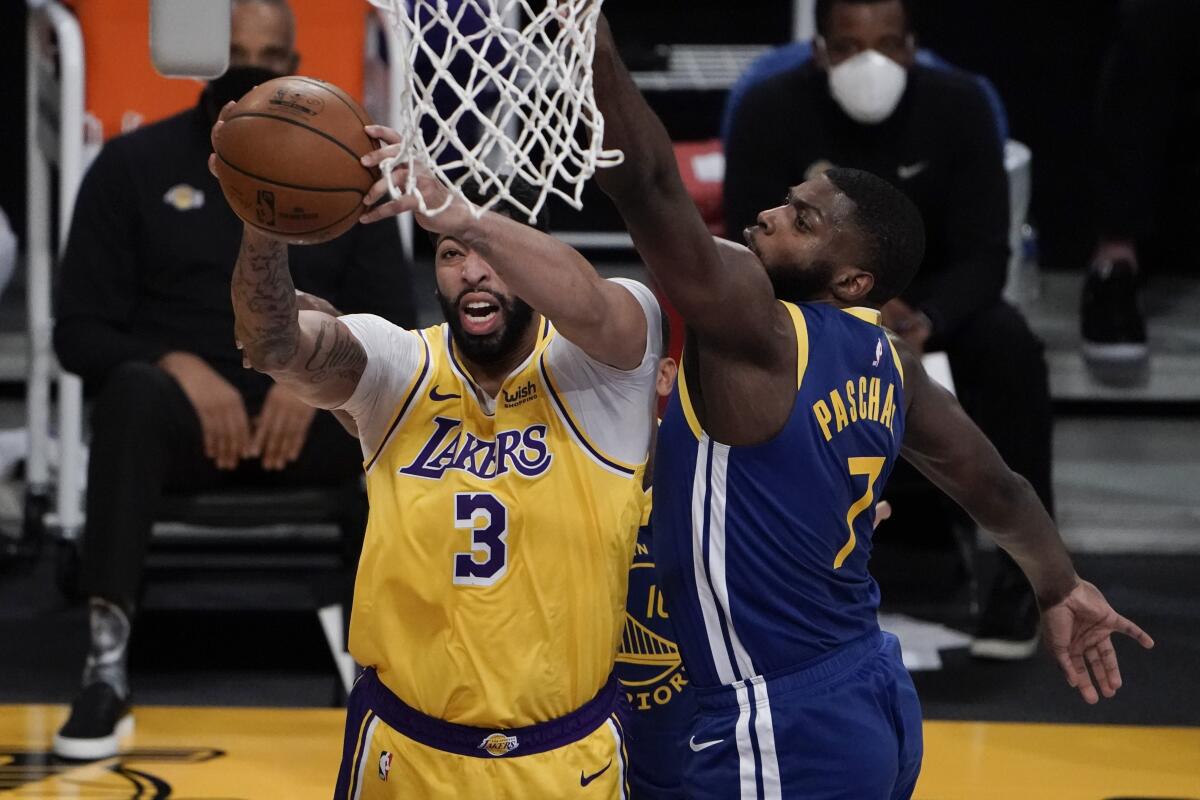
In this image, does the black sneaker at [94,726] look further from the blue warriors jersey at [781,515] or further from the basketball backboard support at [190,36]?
the basketball backboard support at [190,36]

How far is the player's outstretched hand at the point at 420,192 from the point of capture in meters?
2.41

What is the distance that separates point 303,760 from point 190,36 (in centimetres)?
208

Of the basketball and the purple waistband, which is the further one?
the purple waistband

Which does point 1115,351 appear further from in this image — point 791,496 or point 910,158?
point 791,496

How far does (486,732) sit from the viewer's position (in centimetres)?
292

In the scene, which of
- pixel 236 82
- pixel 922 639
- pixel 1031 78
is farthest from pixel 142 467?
pixel 1031 78

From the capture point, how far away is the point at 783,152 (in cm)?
527

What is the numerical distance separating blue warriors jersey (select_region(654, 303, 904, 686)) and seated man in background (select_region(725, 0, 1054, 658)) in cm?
228

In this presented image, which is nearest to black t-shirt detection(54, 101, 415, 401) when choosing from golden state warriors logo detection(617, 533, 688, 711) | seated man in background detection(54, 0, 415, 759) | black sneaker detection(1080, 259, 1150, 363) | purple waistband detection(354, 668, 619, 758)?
seated man in background detection(54, 0, 415, 759)

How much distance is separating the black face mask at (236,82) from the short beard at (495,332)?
1.93 metres

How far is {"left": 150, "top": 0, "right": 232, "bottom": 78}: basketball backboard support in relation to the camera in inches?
103

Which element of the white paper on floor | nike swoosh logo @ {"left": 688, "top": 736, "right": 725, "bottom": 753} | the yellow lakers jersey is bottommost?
the white paper on floor

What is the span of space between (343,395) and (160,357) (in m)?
1.89

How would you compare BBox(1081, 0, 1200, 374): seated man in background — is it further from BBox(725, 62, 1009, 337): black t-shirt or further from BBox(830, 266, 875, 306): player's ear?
BBox(830, 266, 875, 306): player's ear
